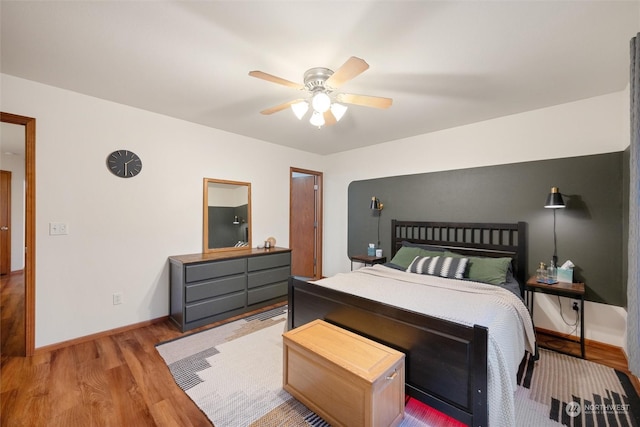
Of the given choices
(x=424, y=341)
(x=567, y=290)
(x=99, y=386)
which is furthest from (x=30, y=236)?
(x=567, y=290)

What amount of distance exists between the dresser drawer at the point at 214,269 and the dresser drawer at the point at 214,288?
0.20ft

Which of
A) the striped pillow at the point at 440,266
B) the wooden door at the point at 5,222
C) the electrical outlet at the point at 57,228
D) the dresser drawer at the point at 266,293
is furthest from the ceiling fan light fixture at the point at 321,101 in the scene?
the wooden door at the point at 5,222

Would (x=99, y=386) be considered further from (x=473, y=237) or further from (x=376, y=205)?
(x=473, y=237)

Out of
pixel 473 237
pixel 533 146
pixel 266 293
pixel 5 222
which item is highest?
pixel 533 146

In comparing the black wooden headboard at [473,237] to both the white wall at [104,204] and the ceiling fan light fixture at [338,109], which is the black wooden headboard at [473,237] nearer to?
the ceiling fan light fixture at [338,109]

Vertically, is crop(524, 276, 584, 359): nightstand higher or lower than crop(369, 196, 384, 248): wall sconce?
lower

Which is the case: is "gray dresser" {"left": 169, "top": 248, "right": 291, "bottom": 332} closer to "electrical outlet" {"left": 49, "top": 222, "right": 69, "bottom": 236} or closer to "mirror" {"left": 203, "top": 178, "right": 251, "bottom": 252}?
"mirror" {"left": 203, "top": 178, "right": 251, "bottom": 252}

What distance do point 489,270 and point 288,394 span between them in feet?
7.40

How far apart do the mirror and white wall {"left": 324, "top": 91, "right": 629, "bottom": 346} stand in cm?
196

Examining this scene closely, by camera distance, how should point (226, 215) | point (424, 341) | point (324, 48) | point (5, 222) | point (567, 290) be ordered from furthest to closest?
point (5, 222) → point (226, 215) → point (567, 290) → point (324, 48) → point (424, 341)

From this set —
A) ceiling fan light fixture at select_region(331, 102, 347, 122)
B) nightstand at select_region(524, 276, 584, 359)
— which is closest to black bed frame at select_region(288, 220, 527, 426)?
ceiling fan light fixture at select_region(331, 102, 347, 122)

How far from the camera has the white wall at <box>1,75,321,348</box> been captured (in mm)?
2445

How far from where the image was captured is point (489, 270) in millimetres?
2736

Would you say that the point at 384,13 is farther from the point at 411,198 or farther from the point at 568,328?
the point at 568,328
